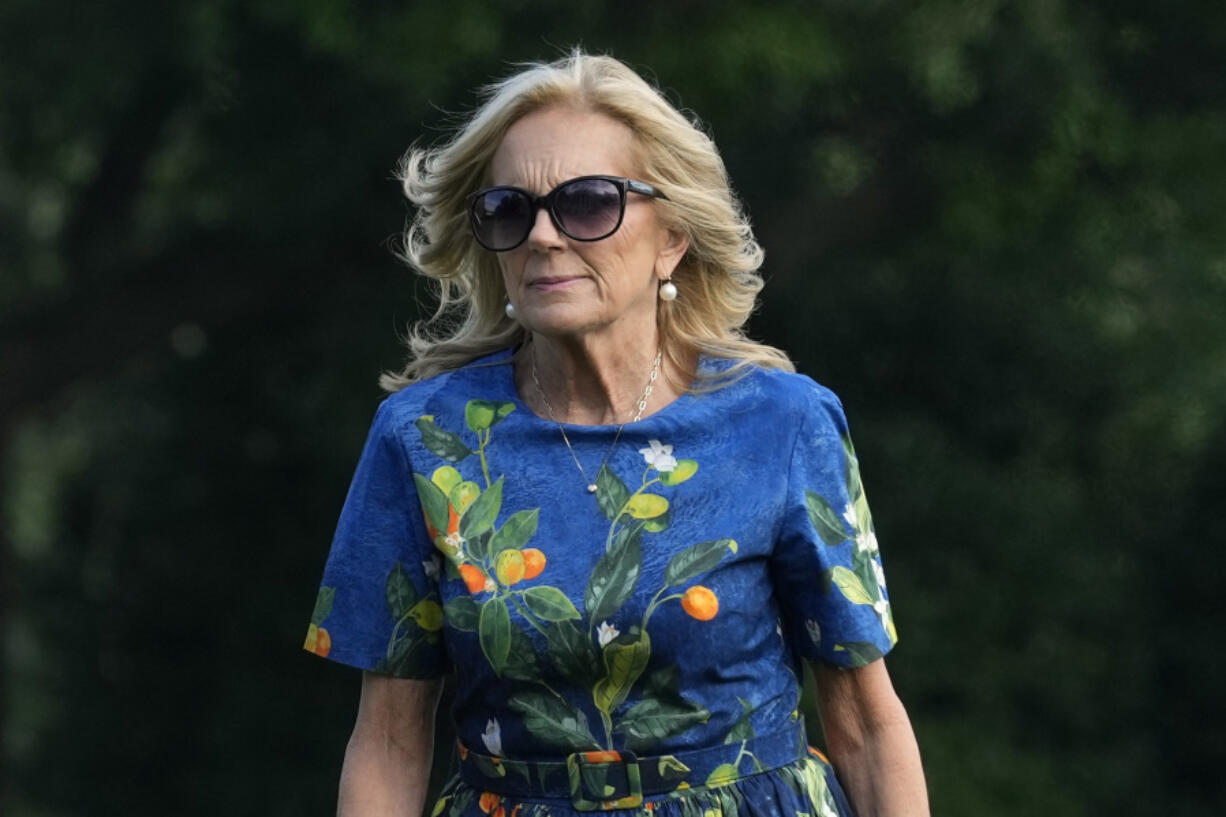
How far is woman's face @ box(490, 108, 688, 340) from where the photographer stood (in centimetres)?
292

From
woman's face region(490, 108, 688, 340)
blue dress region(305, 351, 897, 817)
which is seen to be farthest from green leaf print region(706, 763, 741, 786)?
woman's face region(490, 108, 688, 340)

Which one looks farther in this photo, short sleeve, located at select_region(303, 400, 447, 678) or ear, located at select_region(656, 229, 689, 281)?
ear, located at select_region(656, 229, 689, 281)

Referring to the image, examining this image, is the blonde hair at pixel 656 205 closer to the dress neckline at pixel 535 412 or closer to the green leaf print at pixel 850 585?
the dress neckline at pixel 535 412

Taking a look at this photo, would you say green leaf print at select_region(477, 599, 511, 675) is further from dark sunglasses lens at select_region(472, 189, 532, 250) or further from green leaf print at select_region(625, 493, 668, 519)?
dark sunglasses lens at select_region(472, 189, 532, 250)

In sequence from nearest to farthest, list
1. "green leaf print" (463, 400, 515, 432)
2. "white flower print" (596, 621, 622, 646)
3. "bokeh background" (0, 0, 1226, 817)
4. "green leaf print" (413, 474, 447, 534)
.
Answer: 1. "white flower print" (596, 621, 622, 646)
2. "green leaf print" (413, 474, 447, 534)
3. "green leaf print" (463, 400, 515, 432)
4. "bokeh background" (0, 0, 1226, 817)

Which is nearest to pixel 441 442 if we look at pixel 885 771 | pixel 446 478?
pixel 446 478

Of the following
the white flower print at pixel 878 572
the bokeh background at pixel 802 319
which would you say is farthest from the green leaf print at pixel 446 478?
the bokeh background at pixel 802 319

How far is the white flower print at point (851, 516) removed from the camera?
115 inches

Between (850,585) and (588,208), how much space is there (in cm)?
61

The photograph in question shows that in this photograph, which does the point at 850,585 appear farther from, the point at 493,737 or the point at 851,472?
the point at 493,737

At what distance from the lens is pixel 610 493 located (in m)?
2.88

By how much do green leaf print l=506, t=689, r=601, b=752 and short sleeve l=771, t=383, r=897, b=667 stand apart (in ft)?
1.09

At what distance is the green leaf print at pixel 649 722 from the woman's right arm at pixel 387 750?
32 cm

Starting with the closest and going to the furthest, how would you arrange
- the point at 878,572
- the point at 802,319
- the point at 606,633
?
the point at 606,633, the point at 878,572, the point at 802,319
